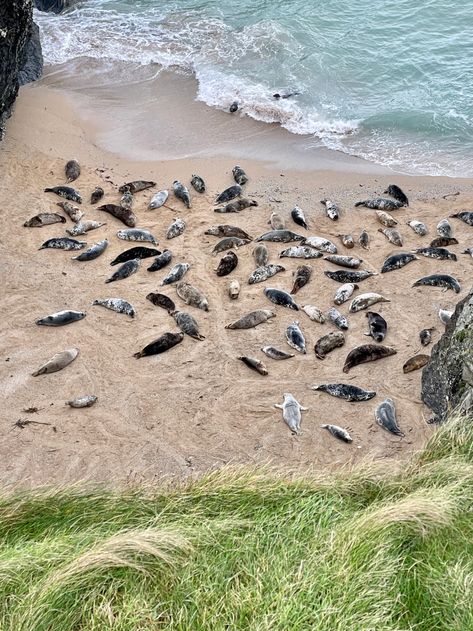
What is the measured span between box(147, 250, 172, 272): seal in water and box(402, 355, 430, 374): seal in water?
130 inches

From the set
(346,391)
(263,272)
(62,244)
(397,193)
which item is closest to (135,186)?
(62,244)

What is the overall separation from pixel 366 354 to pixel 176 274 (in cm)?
258

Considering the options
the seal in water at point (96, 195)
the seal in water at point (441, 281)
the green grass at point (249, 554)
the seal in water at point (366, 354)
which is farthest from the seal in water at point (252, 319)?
the seal in water at point (96, 195)

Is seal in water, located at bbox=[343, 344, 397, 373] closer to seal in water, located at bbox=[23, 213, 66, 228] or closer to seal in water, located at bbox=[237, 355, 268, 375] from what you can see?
seal in water, located at bbox=[237, 355, 268, 375]

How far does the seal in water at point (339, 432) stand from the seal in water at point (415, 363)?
1.20 m

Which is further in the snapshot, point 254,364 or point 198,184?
point 198,184

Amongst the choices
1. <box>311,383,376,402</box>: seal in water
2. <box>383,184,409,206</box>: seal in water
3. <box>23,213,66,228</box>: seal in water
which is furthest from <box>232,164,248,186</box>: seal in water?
<box>311,383,376,402</box>: seal in water

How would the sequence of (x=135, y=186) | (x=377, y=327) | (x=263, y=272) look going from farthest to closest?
(x=135, y=186) → (x=263, y=272) → (x=377, y=327)

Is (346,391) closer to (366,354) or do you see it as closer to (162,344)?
(366,354)

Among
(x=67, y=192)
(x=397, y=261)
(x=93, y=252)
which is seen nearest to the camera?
(x=93, y=252)

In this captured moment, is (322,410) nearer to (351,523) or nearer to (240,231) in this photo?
(351,523)

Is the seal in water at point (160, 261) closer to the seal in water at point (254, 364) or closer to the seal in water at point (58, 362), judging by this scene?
the seal in water at point (58, 362)

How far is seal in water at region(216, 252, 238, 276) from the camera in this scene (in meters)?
9.30

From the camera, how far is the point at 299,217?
1039 cm
